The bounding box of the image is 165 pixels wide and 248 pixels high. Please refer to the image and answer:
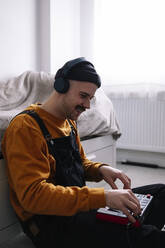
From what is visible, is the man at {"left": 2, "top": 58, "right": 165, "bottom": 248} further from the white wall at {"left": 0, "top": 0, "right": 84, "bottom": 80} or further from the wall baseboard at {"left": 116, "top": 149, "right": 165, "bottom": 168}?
the wall baseboard at {"left": 116, "top": 149, "right": 165, "bottom": 168}

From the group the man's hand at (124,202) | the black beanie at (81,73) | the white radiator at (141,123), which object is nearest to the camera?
the man's hand at (124,202)

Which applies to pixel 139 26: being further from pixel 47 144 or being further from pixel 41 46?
pixel 47 144

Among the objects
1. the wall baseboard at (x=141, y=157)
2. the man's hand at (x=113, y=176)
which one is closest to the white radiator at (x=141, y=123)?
the wall baseboard at (x=141, y=157)

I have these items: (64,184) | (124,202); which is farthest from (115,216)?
(64,184)

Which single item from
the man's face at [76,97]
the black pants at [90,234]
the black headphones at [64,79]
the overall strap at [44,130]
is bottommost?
the black pants at [90,234]

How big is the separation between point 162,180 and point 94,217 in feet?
4.47

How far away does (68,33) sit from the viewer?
8.36 feet

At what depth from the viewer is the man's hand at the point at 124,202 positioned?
2.34ft

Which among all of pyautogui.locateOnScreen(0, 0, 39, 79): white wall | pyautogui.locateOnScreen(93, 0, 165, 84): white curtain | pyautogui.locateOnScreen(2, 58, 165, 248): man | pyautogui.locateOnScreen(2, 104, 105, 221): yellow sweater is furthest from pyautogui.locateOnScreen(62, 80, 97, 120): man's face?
pyautogui.locateOnScreen(93, 0, 165, 84): white curtain

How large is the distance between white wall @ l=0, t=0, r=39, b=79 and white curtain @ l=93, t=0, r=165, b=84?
0.57m

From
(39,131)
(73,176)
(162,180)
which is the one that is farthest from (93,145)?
(39,131)

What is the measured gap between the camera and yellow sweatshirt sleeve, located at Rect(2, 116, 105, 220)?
0.72 m

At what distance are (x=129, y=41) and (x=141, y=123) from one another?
2.40 ft

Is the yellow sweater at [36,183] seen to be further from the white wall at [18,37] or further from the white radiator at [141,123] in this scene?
the white radiator at [141,123]
